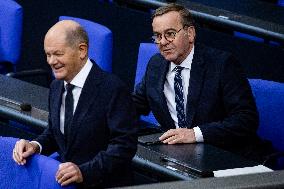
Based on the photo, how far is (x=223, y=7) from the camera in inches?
203

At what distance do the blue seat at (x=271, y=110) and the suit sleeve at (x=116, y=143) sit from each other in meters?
1.11

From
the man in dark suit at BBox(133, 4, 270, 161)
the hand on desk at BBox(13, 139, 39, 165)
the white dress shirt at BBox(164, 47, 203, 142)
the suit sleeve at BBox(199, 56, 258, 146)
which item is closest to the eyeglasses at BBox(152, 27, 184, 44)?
the man in dark suit at BBox(133, 4, 270, 161)

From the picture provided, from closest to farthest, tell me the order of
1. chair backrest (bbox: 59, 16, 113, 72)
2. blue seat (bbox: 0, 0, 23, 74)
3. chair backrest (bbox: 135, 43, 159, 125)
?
1. chair backrest (bbox: 135, 43, 159, 125)
2. chair backrest (bbox: 59, 16, 113, 72)
3. blue seat (bbox: 0, 0, 23, 74)

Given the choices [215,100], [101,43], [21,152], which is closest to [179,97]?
[215,100]

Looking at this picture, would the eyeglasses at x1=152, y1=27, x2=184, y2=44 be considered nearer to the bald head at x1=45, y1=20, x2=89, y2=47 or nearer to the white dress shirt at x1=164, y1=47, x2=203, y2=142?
the white dress shirt at x1=164, y1=47, x2=203, y2=142

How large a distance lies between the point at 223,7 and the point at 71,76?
8.36ft

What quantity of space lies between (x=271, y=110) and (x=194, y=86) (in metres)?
0.41

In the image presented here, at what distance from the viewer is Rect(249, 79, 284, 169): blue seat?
11.7ft

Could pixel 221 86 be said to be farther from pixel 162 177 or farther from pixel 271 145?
pixel 162 177

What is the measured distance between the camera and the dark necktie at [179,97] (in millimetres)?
3533

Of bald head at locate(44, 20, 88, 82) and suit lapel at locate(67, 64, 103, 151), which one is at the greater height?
bald head at locate(44, 20, 88, 82)

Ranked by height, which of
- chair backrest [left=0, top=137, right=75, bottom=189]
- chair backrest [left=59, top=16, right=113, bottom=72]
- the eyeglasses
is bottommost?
chair backrest [left=0, top=137, right=75, bottom=189]

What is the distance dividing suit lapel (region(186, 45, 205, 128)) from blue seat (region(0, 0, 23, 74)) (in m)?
1.64

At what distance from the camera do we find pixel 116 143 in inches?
104
